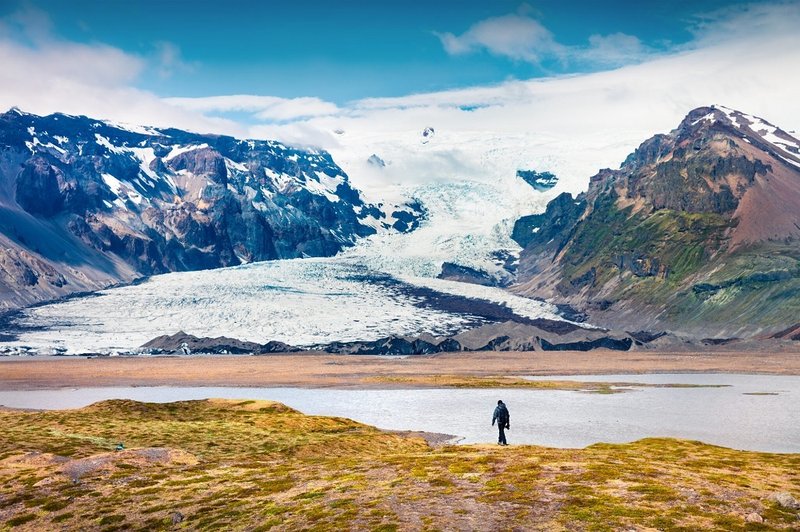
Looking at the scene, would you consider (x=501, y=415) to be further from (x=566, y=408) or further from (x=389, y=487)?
(x=566, y=408)

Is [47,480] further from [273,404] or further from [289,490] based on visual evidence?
[273,404]

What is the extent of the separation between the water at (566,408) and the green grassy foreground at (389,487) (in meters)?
21.1

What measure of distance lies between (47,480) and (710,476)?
1563 inches

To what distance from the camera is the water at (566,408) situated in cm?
9744

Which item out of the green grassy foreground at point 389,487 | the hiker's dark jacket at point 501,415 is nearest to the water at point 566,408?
the hiker's dark jacket at point 501,415

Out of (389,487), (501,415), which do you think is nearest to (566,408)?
(501,415)

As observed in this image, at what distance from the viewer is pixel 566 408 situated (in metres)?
129

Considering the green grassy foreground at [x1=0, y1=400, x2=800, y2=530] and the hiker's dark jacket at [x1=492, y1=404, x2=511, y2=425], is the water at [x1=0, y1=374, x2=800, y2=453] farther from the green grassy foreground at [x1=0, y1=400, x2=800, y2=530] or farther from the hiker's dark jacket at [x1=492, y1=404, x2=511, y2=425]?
the green grassy foreground at [x1=0, y1=400, x2=800, y2=530]

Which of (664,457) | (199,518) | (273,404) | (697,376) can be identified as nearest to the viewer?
(199,518)

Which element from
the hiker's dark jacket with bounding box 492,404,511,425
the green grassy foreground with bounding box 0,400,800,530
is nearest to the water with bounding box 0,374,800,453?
the hiker's dark jacket with bounding box 492,404,511,425

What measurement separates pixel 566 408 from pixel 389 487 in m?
83.7

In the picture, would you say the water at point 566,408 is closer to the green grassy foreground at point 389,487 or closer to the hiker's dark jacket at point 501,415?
the hiker's dark jacket at point 501,415

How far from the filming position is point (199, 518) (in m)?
45.8

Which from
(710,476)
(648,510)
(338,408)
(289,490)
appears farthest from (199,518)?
(338,408)
